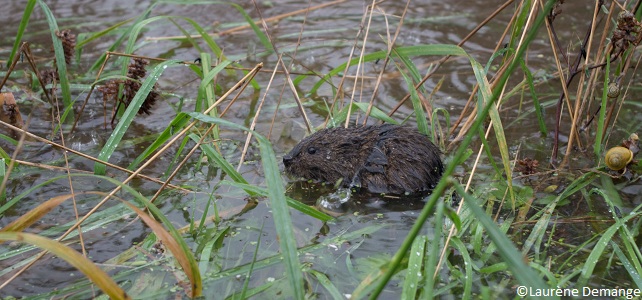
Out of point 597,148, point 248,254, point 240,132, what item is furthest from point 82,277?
point 597,148

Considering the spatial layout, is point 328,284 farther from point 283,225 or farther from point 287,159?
point 287,159

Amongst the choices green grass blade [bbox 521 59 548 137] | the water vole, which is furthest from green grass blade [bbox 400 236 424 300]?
green grass blade [bbox 521 59 548 137]

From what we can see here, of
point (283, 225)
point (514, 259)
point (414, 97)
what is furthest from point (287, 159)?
point (514, 259)

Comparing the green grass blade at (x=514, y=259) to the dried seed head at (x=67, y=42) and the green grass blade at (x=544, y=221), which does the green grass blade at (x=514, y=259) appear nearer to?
the green grass blade at (x=544, y=221)

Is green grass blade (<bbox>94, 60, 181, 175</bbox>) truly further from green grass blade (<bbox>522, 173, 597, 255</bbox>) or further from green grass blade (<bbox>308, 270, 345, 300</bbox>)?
green grass blade (<bbox>522, 173, 597, 255</bbox>)

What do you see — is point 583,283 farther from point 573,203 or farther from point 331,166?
point 331,166
